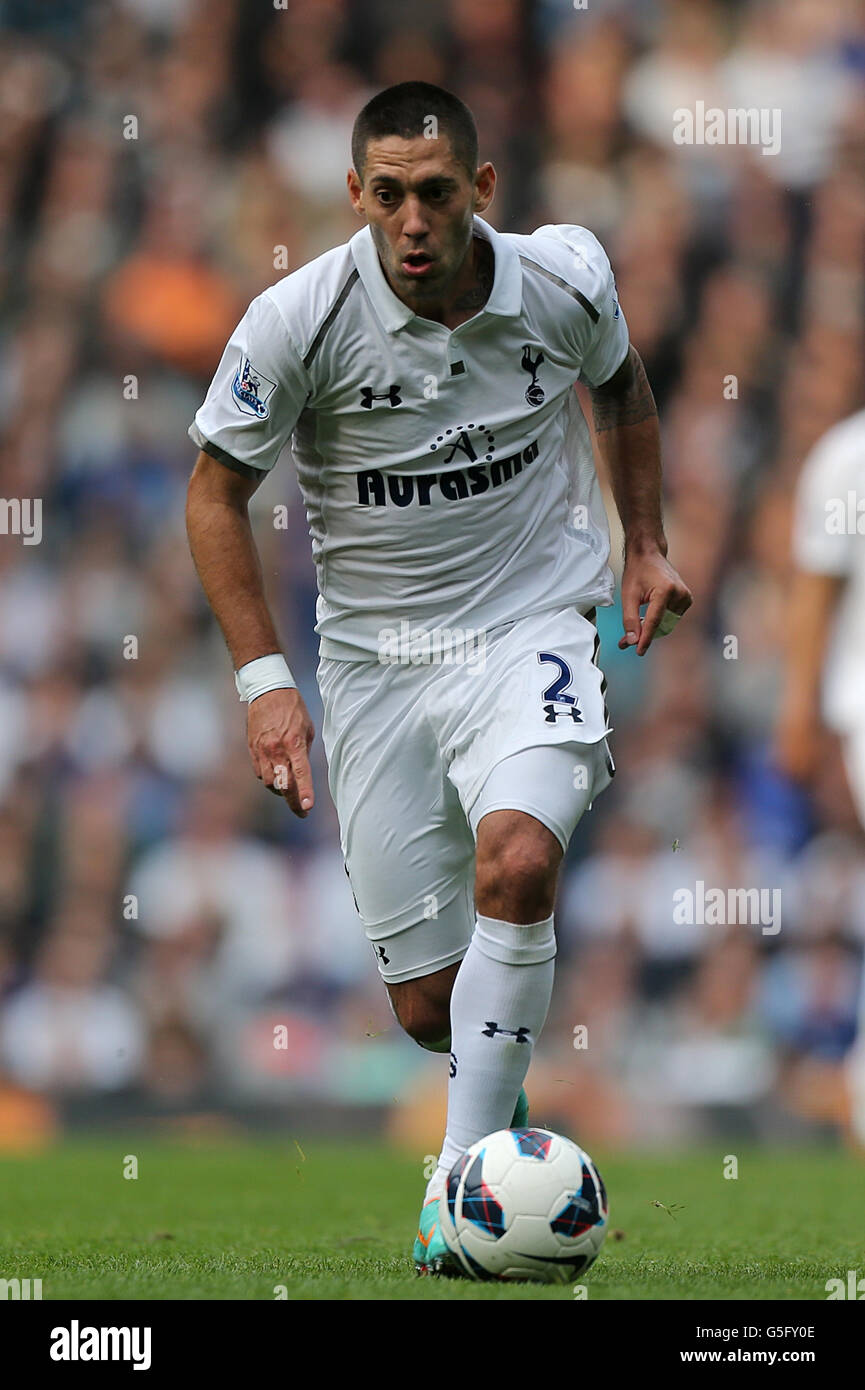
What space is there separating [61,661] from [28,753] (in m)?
0.61

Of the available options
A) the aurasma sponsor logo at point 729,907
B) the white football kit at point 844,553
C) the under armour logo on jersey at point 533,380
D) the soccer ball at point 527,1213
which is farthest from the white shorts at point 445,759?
the aurasma sponsor logo at point 729,907

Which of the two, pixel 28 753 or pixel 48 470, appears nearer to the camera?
pixel 28 753

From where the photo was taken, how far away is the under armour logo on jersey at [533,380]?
17.6ft

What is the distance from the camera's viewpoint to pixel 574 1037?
36.0 ft

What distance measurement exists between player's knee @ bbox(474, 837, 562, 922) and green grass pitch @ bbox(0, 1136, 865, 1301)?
32.2 inches

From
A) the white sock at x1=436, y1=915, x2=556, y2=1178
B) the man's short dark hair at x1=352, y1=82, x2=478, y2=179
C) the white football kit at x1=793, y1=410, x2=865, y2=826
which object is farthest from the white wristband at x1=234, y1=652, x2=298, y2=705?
the white football kit at x1=793, y1=410, x2=865, y2=826

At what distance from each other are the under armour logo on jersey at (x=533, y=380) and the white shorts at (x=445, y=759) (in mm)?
537

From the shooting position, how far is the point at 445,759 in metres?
5.38

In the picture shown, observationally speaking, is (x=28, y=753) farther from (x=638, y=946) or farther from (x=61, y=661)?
(x=638, y=946)

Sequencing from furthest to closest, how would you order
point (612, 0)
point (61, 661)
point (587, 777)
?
1. point (612, 0)
2. point (61, 661)
3. point (587, 777)

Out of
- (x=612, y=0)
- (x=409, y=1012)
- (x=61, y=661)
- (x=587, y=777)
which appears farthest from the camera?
(x=612, y=0)

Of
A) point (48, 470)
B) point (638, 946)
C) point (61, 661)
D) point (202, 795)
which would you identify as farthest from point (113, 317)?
point (638, 946)

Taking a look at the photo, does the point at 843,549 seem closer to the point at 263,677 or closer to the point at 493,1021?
the point at 263,677
